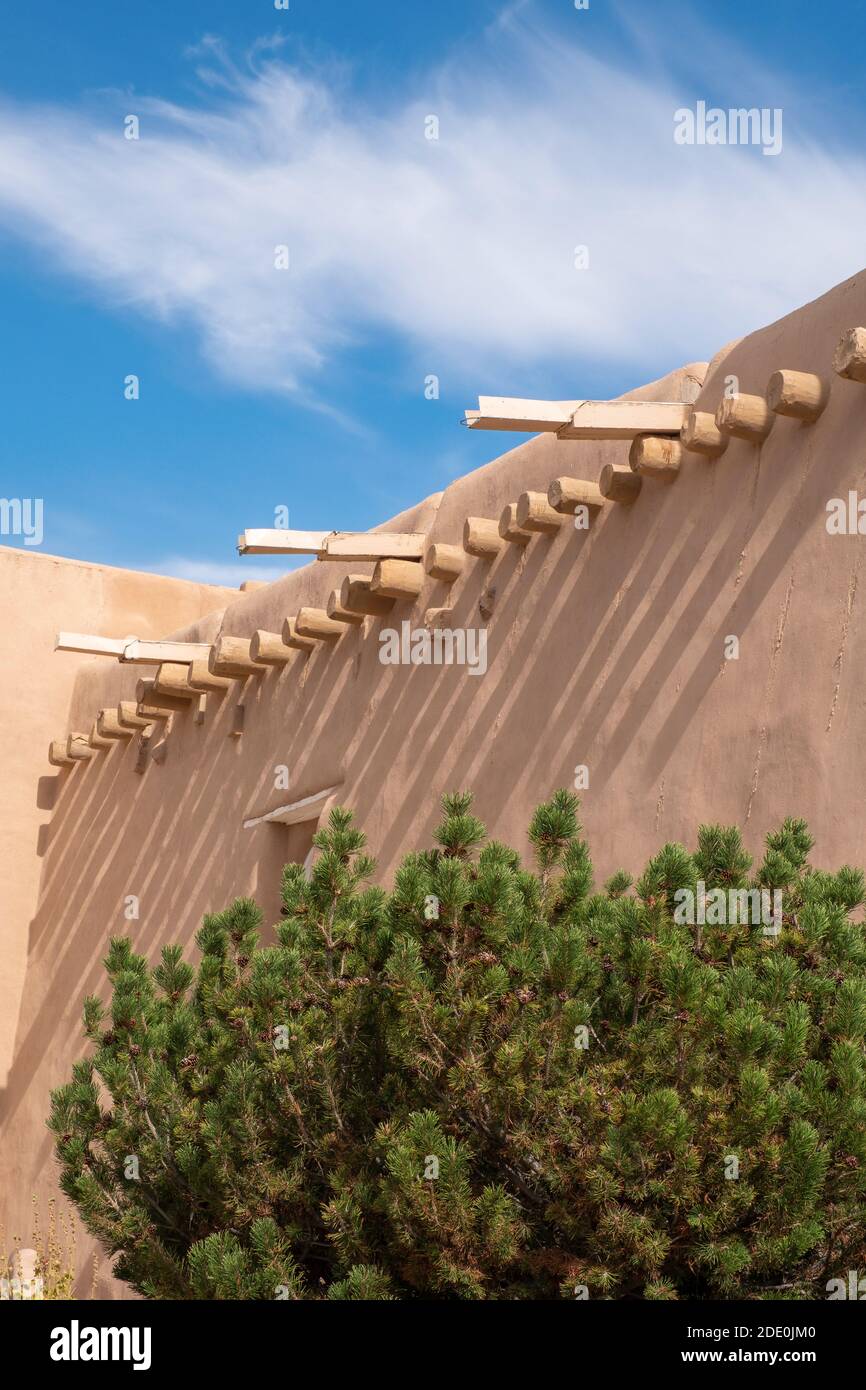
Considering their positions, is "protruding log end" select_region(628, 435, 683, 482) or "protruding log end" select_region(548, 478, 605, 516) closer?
"protruding log end" select_region(628, 435, 683, 482)

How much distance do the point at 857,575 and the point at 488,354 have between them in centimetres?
273

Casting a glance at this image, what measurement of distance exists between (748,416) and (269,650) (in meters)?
4.05

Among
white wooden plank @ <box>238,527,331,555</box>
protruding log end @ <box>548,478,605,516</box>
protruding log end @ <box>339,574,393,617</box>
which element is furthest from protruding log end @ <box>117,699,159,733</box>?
protruding log end @ <box>548,478,605,516</box>

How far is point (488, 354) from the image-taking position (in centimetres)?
725

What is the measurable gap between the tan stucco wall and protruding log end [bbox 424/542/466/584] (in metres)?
0.09

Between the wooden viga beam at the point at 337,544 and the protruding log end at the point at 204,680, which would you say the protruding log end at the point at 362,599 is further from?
the protruding log end at the point at 204,680

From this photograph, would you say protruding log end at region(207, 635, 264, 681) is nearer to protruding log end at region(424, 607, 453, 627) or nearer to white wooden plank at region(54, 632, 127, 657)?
white wooden plank at region(54, 632, 127, 657)

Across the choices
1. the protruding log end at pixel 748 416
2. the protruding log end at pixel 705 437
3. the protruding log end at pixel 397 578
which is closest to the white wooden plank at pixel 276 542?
the protruding log end at pixel 397 578

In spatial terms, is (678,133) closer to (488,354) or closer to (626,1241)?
(488,354)

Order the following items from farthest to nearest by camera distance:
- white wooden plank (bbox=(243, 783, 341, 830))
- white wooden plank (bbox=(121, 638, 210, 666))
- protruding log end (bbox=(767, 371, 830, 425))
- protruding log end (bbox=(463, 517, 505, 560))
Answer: white wooden plank (bbox=(121, 638, 210, 666)) → white wooden plank (bbox=(243, 783, 341, 830)) → protruding log end (bbox=(463, 517, 505, 560)) → protruding log end (bbox=(767, 371, 830, 425))

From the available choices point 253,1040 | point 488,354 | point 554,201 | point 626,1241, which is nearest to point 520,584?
point 488,354

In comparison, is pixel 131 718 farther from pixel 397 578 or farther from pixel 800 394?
pixel 800 394

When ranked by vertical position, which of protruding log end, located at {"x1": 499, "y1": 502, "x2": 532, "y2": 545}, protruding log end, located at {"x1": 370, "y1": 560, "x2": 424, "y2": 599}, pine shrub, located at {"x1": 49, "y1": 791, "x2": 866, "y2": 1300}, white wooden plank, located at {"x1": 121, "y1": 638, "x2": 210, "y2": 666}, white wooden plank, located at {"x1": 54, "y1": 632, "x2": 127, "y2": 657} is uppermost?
white wooden plank, located at {"x1": 54, "y1": 632, "x2": 127, "y2": 657}

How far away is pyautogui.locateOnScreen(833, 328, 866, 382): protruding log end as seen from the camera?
4.93m
